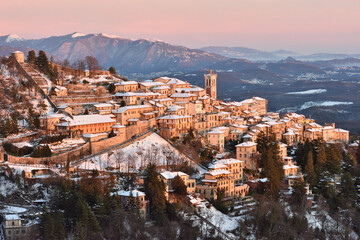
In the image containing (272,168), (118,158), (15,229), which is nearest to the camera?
(15,229)

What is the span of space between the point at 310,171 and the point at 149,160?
14.2 meters

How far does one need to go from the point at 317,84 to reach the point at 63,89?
142 m

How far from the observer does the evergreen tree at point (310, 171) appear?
145 feet

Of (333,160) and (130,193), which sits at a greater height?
(130,193)

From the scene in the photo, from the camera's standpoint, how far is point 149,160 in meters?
40.3

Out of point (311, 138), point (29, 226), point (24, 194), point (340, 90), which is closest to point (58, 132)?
point (24, 194)

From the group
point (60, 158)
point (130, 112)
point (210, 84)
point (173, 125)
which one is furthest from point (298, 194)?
point (210, 84)

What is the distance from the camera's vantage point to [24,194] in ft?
109

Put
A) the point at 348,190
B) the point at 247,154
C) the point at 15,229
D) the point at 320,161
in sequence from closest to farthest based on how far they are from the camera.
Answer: the point at 15,229, the point at 348,190, the point at 247,154, the point at 320,161

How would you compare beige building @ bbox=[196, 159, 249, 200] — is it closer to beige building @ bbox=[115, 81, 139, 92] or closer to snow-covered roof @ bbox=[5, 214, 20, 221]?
snow-covered roof @ bbox=[5, 214, 20, 221]

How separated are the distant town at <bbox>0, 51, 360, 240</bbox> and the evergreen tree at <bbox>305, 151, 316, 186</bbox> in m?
0.10

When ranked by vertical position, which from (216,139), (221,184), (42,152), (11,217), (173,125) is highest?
(173,125)

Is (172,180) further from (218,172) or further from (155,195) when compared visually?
(218,172)

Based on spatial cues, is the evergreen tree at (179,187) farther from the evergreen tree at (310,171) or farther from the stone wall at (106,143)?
the evergreen tree at (310,171)
